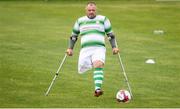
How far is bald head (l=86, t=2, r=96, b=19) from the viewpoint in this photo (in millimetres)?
20531

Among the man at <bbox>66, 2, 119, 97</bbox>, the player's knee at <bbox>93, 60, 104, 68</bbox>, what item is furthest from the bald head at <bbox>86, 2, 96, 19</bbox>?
the player's knee at <bbox>93, 60, 104, 68</bbox>

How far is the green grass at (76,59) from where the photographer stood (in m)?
20.7

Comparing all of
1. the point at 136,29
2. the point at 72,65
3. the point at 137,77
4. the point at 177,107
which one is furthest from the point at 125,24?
the point at 177,107

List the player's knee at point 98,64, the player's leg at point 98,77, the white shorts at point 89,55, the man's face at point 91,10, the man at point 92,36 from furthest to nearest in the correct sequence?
the man at point 92,36 → the white shorts at point 89,55 → the man's face at point 91,10 → the player's knee at point 98,64 → the player's leg at point 98,77

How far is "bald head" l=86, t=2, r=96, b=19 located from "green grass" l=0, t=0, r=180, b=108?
2345 millimetres

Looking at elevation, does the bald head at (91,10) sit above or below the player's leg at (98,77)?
above

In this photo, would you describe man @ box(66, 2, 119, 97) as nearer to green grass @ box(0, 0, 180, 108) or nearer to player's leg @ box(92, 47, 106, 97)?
player's leg @ box(92, 47, 106, 97)

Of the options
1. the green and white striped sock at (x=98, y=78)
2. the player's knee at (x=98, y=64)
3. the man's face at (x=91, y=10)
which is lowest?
the green and white striped sock at (x=98, y=78)

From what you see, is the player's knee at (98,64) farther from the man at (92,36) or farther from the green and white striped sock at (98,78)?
the man at (92,36)

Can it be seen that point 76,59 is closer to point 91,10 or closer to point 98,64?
point 91,10

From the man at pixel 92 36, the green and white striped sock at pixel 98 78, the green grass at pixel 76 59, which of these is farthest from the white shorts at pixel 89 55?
the green grass at pixel 76 59

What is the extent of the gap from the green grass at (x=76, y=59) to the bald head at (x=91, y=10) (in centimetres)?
235

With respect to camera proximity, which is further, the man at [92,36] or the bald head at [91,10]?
the man at [92,36]

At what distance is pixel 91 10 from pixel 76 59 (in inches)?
389
